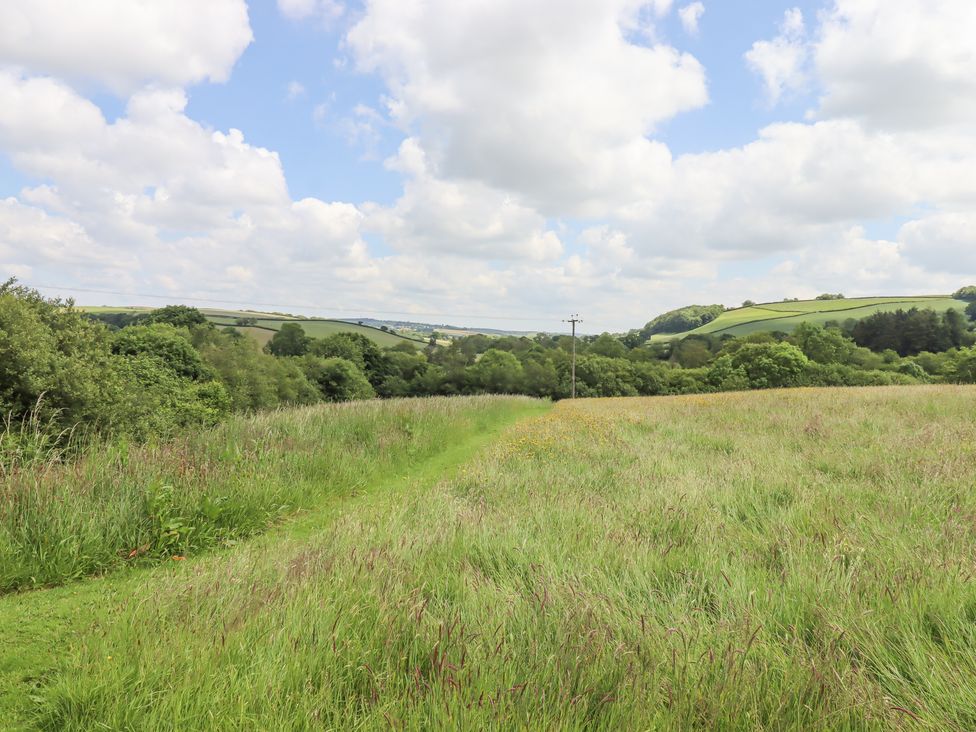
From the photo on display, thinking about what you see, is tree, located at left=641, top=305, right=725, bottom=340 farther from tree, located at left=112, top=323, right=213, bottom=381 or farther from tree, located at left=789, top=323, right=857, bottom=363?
tree, located at left=112, top=323, right=213, bottom=381

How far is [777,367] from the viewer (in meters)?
67.5

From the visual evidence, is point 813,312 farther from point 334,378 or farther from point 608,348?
point 334,378

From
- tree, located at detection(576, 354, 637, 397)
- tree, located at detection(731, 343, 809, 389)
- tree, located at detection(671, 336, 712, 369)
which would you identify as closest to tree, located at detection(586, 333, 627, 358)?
tree, located at detection(671, 336, 712, 369)

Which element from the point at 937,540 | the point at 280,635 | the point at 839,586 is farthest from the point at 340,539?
the point at 937,540

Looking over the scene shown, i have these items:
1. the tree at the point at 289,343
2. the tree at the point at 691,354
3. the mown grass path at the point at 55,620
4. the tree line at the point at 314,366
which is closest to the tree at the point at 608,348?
the tree line at the point at 314,366

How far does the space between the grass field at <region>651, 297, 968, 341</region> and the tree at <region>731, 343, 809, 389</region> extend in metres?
44.4

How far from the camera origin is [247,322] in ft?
383

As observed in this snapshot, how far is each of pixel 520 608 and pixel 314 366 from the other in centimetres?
7690

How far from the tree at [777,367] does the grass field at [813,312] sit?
4439 cm

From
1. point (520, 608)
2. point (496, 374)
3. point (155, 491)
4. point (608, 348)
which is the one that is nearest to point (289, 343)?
point (496, 374)

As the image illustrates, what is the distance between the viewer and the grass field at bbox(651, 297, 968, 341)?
11683 centimetres

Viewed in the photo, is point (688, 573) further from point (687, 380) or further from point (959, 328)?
point (959, 328)

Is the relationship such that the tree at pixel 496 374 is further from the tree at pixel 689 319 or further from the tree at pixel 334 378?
the tree at pixel 689 319

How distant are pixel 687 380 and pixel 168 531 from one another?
87.0 metres
